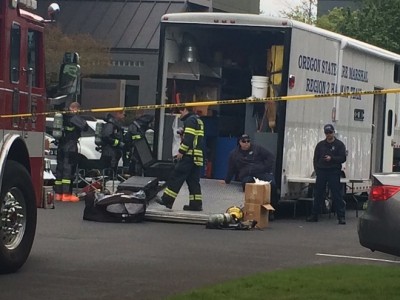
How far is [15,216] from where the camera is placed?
10.5 meters

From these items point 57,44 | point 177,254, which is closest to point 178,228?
point 177,254

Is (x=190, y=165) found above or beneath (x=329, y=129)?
beneath

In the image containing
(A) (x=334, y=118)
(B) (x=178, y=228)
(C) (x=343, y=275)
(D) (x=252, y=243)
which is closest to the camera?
(C) (x=343, y=275)

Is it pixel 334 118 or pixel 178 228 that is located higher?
pixel 334 118

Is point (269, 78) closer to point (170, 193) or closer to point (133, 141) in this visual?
point (170, 193)

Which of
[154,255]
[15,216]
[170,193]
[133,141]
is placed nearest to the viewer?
[15,216]

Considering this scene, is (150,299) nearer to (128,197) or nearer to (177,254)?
(177,254)

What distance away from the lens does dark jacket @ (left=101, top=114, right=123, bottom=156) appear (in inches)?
792

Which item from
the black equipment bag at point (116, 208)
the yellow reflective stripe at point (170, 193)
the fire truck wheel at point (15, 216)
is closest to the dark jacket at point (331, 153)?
the yellow reflective stripe at point (170, 193)

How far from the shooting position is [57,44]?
122 ft

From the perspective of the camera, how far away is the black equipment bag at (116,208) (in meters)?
15.9

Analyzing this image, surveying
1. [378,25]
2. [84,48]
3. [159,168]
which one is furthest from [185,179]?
[84,48]

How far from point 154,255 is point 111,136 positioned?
317 inches

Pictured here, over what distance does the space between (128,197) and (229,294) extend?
7028 millimetres
